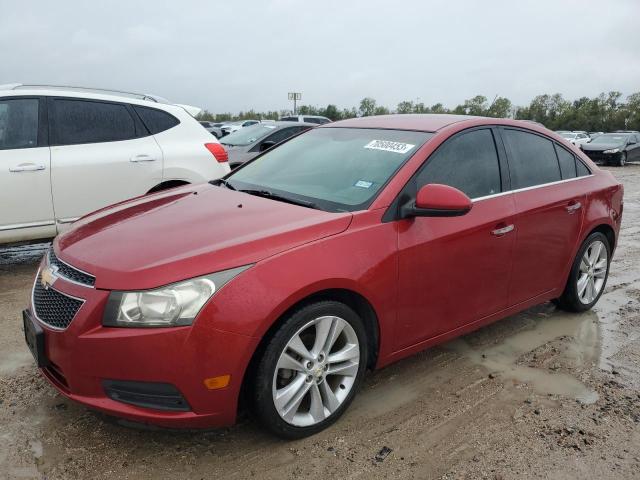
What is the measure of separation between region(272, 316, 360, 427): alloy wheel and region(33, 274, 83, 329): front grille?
928 millimetres

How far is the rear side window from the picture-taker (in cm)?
561

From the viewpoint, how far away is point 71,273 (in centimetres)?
251

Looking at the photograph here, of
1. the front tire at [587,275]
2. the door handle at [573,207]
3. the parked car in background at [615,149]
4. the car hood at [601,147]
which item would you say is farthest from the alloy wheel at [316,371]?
the car hood at [601,147]

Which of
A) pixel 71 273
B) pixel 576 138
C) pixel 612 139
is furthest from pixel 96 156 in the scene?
pixel 576 138

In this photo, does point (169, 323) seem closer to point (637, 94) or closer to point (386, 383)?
point (386, 383)

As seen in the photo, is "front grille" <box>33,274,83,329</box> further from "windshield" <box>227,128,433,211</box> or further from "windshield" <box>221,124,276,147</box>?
"windshield" <box>221,124,276,147</box>

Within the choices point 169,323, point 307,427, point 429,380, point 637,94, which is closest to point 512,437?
point 429,380

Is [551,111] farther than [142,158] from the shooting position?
Yes

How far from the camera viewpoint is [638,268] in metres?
5.84

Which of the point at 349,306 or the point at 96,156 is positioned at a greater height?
the point at 96,156

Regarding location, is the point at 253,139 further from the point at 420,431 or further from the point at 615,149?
the point at 615,149

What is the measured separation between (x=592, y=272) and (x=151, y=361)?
3.66m

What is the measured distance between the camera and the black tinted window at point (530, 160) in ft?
12.2

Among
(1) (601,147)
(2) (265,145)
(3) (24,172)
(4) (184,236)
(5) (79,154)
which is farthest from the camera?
(1) (601,147)
